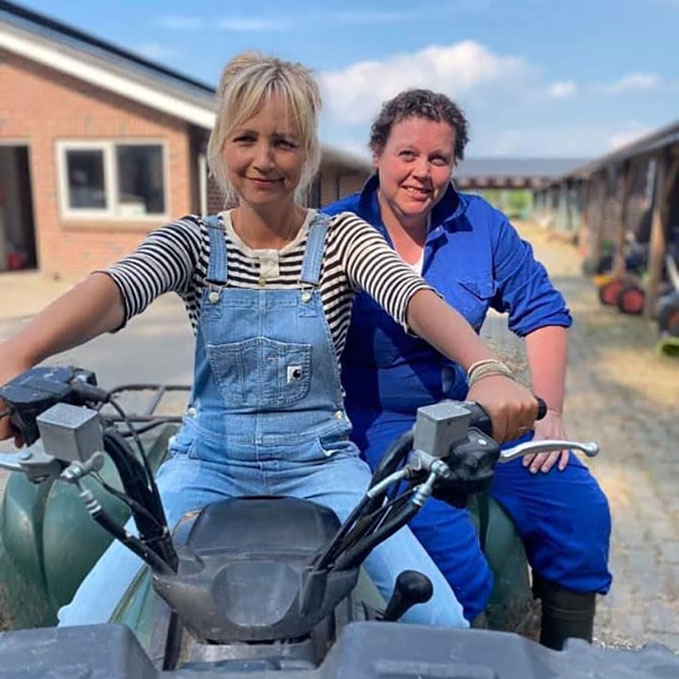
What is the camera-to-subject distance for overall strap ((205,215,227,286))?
167 centimetres

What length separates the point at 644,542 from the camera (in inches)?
157

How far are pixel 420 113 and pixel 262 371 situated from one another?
0.99 metres

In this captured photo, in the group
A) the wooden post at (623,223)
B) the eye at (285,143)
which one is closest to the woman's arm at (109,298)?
the eye at (285,143)

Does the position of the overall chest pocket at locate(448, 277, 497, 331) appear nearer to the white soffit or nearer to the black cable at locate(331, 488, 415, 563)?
the black cable at locate(331, 488, 415, 563)

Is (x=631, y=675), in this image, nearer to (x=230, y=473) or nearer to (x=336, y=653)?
(x=336, y=653)

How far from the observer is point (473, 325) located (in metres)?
2.14

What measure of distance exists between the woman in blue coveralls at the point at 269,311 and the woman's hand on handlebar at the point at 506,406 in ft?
0.47

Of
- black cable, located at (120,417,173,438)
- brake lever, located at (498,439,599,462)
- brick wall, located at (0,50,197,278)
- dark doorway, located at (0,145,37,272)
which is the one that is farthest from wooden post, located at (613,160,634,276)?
brake lever, located at (498,439,599,462)

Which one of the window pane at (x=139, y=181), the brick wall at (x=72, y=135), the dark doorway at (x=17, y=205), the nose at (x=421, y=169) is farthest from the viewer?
the dark doorway at (x=17, y=205)

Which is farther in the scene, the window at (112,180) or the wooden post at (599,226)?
the wooden post at (599,226)

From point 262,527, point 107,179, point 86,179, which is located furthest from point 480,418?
point 86,179

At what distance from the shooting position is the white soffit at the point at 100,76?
1116 centimetres

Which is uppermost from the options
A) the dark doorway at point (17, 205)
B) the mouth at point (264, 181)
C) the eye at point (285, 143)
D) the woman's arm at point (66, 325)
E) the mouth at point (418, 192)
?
the eye at point (285, 143)

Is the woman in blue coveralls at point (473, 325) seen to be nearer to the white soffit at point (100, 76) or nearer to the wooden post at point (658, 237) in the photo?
the wooden post at point (658, 237)
